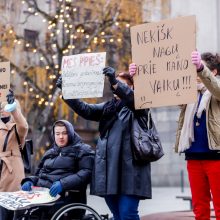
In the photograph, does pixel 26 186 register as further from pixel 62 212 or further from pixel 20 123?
pixel 20 123

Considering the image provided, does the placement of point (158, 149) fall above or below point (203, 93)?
below

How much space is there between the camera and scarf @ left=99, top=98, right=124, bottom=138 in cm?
611

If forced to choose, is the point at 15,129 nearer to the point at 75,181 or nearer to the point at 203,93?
the point at 75,181

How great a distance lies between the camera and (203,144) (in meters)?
5.54

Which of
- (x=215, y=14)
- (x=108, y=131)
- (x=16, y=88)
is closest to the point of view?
(x=108, y=131)

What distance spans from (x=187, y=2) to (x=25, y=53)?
28.9 ft

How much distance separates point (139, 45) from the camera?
594cm

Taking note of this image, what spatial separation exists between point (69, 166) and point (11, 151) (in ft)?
3.56

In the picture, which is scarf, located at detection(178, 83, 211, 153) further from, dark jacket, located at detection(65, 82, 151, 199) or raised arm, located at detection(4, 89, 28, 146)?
raised arm, located at detection(4, 89, 28, 146)

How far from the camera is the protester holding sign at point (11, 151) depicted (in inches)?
284

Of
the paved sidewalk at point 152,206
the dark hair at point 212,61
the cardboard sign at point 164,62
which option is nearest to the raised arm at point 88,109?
the cardboard sign at point 164,62

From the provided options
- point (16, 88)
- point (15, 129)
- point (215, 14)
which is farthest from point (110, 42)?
point (15, 129)

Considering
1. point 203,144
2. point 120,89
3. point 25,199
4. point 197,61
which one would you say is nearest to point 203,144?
point 203,144

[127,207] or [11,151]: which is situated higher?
[11,151]
